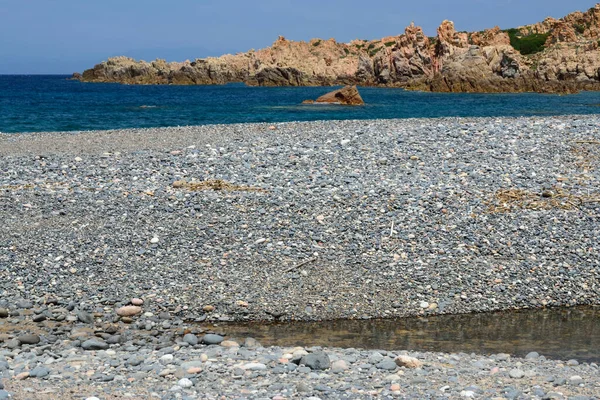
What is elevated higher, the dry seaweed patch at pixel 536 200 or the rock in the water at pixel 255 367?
the dry seaweed patch at pixel 536 200

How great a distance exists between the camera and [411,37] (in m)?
93.4

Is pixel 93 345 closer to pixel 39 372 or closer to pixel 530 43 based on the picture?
pixel 39 372

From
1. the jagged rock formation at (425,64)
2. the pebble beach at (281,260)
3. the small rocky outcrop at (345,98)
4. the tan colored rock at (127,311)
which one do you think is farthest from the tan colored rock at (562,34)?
the tan colored rock at (127,311)

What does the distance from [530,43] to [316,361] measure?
11012 centimetres

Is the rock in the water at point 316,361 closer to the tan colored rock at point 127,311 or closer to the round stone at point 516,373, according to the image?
the round stone at point 516,373

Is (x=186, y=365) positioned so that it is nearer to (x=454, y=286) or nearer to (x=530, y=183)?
(x=454, y=286)

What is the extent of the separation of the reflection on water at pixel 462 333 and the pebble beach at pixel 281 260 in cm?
21

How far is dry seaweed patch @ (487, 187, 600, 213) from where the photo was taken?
11156mm

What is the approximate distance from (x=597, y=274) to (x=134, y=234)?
6.48 m

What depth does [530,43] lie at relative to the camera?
353 feet

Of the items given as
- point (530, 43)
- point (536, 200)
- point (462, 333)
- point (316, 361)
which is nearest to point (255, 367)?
point (316, 361)

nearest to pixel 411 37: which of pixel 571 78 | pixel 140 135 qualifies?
pixel 571 78

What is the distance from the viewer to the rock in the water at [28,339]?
24.1 feet

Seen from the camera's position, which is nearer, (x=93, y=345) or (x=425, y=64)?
(x=93, y=345)
